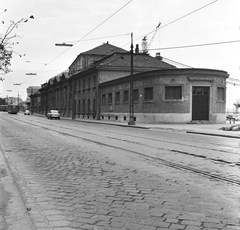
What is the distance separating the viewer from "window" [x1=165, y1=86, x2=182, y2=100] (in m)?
31.4

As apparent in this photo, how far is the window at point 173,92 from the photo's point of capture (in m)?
31.4

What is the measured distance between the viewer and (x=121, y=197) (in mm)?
5137

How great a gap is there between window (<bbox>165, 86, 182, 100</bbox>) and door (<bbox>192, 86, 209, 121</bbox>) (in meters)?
1.38

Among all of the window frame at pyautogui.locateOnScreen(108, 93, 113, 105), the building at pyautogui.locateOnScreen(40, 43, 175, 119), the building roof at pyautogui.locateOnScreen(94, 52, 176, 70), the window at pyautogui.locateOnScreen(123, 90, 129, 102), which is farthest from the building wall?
the building at pyautogui.locateOnScreen(40, 43, 175, 119)

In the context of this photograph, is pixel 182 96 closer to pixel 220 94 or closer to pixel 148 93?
pixel 148 93

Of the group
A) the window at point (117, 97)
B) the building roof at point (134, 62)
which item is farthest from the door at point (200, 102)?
the building roof at point (134, 62)

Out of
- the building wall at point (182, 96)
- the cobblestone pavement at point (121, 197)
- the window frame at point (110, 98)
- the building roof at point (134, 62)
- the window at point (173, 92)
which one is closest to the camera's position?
the cobblestone pavement at point (121, 197)

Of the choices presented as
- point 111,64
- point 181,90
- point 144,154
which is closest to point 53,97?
point 111,64

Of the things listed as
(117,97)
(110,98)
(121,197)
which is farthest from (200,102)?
(121,197)

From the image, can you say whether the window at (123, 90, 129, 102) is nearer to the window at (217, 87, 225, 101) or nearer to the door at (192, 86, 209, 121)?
the door at (192, 86, 209, 121)

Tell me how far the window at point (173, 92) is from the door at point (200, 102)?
138cm

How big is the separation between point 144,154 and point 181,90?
2199 cm

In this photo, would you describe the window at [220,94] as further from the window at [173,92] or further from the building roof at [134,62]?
the building roof at [134,62]

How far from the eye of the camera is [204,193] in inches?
214
